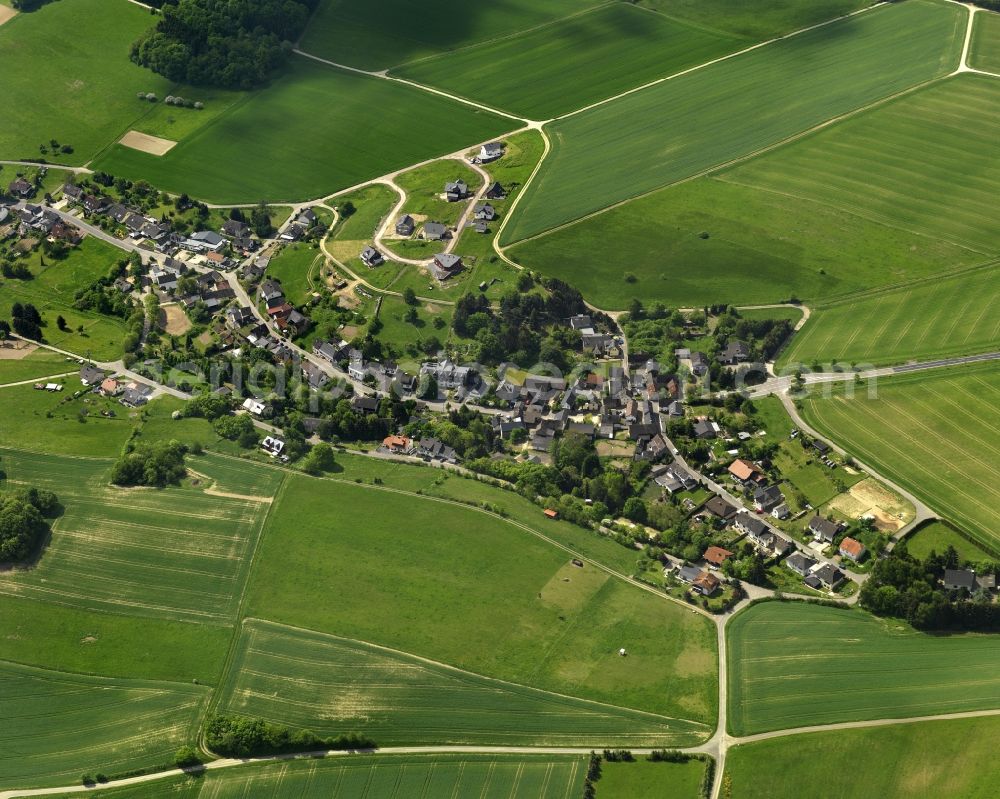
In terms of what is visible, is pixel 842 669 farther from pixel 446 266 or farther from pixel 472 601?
pixel 446 266

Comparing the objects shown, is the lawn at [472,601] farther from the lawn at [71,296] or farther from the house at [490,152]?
the house at [490,152]

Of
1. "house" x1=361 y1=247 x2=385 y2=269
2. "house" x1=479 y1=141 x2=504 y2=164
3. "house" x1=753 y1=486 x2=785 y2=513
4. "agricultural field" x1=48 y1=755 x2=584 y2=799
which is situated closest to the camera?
"agricultural field" x1=48 y1=755 x2=584 y2=799

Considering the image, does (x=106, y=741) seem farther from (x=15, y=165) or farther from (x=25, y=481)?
(x=15, y=165)

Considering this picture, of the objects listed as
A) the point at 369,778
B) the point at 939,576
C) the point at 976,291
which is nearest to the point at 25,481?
the point at 369,778

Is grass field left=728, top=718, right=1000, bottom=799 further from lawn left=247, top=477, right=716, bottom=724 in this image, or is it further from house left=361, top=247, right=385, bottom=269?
house left=361, top=247, right=385, bottom=269

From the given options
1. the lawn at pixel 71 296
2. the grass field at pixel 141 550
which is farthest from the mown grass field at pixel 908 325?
the lawn at pixel 71 296

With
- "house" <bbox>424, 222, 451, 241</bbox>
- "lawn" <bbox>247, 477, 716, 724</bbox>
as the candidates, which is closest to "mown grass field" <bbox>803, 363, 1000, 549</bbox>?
"lawn" <bbox>247, 477, 716, 724</bbox>
